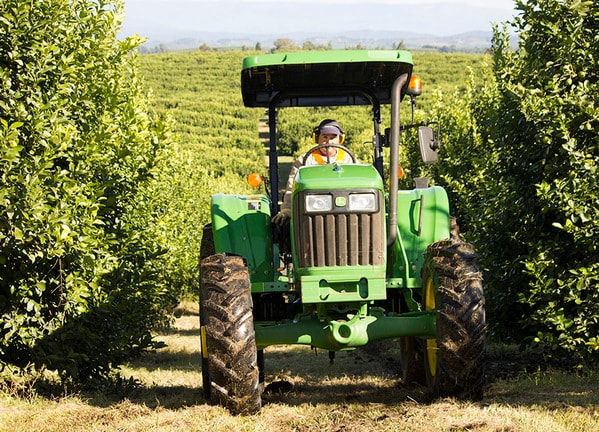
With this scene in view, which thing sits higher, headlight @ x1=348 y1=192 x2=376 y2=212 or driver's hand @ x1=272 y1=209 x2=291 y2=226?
headlight @ x1=348 y1=192 x2=376 y2=212

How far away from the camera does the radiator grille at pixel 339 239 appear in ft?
21.0

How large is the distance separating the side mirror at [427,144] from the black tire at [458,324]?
2.60 feet

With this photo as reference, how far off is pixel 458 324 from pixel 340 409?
109 cm

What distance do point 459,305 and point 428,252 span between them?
646 mm

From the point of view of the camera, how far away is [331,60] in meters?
6.70

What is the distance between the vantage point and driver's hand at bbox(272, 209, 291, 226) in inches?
277

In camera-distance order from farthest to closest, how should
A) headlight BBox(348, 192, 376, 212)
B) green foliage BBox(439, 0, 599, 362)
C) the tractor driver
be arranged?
green foliage BBox(439, 0, 599, 362), the tractor driver, headlight BBox(348, 192, 376, 212)

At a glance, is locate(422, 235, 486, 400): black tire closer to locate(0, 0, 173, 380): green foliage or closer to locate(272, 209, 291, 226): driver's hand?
locate(272, 209, 291, 226): driver's hand

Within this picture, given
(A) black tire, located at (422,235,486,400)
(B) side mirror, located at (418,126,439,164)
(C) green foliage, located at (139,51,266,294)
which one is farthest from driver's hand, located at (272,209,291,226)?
(C) green foliage, located at (139,51,266,294)

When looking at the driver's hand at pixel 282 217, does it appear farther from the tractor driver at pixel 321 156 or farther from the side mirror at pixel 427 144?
the side mirror at pixel 427 144

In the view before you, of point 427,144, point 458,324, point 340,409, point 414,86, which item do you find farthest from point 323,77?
point 340,409

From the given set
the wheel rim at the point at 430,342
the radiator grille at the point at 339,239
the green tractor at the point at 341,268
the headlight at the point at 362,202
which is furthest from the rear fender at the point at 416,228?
the headlight at the point at 362,202

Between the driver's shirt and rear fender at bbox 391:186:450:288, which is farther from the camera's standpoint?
the driver's shirt

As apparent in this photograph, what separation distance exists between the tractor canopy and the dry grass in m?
2.48
